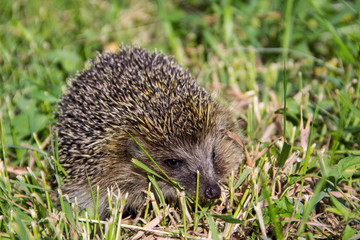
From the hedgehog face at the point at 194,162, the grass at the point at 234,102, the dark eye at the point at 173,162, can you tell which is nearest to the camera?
the grass at the point at 234,102

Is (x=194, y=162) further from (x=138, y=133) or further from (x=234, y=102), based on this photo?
(x=234, y=102)

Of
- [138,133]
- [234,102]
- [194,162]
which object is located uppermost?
[138,133]

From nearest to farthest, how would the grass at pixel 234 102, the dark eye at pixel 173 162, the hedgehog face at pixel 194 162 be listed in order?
the grass at pixel 234 102 → the hedgehog face at pixel 194 162 → the dark eye at pixel 173 162

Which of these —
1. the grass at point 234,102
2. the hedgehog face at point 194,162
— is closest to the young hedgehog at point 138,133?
the hedgehog face at point 194,162

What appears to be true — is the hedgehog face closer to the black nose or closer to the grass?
the black nose

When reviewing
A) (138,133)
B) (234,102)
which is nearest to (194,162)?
(138,133)

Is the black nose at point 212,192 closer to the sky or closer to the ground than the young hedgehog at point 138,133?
closer to the ground

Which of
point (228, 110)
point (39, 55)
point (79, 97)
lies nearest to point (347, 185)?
point (228, 110)

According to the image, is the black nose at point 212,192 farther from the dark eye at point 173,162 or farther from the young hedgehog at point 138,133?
the dark eye at point 173,162

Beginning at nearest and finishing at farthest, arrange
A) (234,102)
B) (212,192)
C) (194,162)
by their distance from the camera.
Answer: (212,192) < (194,162) < (234,102)
